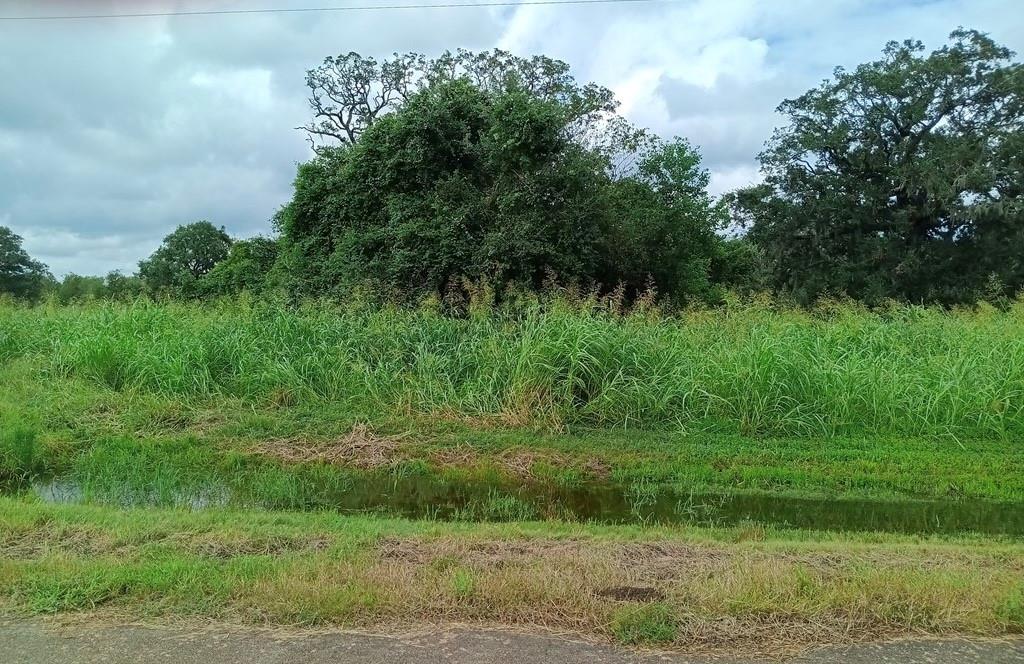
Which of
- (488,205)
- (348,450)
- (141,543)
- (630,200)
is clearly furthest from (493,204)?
(141,543)

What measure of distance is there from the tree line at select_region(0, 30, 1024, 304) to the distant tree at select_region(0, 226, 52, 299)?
8.02 meters

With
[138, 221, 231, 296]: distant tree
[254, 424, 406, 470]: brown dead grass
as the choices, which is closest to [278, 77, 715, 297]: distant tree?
[254, 424, 406, 470]: brown dead grass

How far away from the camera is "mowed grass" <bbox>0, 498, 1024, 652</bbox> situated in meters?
3.41

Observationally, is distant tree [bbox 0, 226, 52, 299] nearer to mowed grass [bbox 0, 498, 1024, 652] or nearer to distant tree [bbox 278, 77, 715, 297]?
distant tree [bbox 278, 77, 715, 297]

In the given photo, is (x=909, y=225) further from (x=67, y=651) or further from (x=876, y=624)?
(x=67, y=651)

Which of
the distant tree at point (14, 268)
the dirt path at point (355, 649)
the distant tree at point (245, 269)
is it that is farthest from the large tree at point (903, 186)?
the distant tree at point (14, 268)

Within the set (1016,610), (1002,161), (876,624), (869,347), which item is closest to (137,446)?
(876,624)

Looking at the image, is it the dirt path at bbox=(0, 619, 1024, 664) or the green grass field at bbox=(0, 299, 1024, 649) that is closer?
the dirt path at bbox=(0, 619, 1024, 664)

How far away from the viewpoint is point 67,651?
10.4ft

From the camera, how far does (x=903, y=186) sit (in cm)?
2523

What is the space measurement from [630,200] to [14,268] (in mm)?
39332

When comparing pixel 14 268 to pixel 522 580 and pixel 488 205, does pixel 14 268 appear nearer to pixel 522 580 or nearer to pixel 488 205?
pixel 488 205

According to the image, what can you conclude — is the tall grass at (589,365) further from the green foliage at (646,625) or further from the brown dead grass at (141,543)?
the green foliage at (646,625)

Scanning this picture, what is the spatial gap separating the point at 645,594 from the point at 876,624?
3.74 feet
